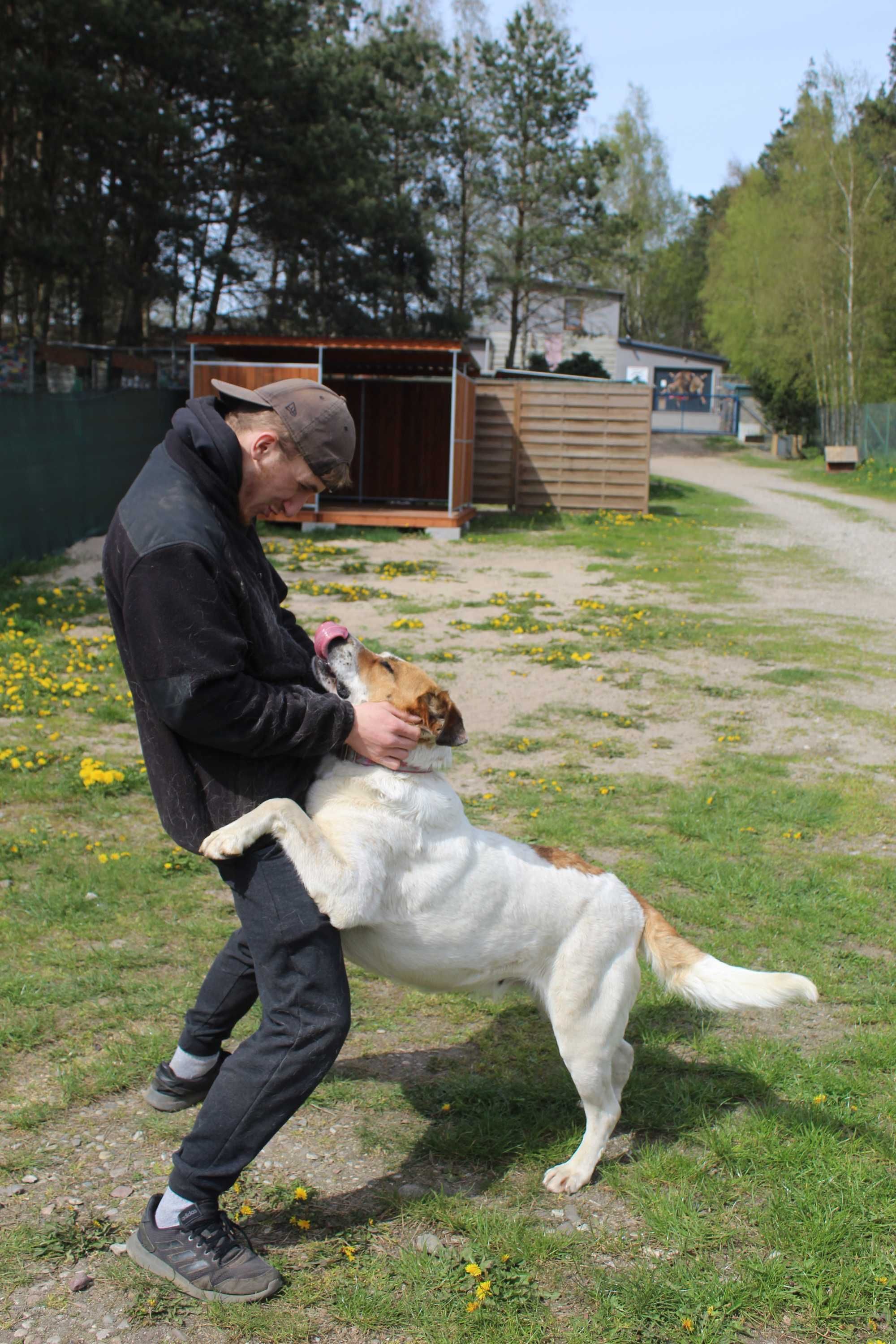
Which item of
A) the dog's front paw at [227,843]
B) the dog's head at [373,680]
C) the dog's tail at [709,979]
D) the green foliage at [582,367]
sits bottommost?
the dog's tail at [709,979]

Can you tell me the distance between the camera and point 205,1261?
2.52m

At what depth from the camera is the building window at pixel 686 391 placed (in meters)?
54.9

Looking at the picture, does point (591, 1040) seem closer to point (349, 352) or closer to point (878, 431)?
point (349, 352)

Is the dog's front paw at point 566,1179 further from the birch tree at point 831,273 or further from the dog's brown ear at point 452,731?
the birch tree at point 831,273

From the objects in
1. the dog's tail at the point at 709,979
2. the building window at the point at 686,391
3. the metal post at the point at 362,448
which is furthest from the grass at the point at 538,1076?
the building window at the point at 686,391

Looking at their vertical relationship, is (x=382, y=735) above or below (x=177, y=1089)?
above

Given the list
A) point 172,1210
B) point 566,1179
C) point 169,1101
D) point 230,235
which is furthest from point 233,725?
point 230,235

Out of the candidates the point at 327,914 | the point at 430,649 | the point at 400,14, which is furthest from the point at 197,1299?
the point at 400,14

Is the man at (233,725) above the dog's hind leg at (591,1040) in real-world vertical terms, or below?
above

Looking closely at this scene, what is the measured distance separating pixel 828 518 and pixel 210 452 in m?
22.1

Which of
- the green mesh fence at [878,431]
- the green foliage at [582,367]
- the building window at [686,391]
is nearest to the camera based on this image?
the green mesh fence at [878,431]

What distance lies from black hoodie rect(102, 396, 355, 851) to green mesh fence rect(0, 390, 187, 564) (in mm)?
10609

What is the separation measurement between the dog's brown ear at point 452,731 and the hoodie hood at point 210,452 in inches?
33.8

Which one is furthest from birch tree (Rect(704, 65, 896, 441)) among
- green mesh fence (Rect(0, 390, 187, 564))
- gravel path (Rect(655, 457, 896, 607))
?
green mesh fence (Rect(0, 390, 187, 564))
